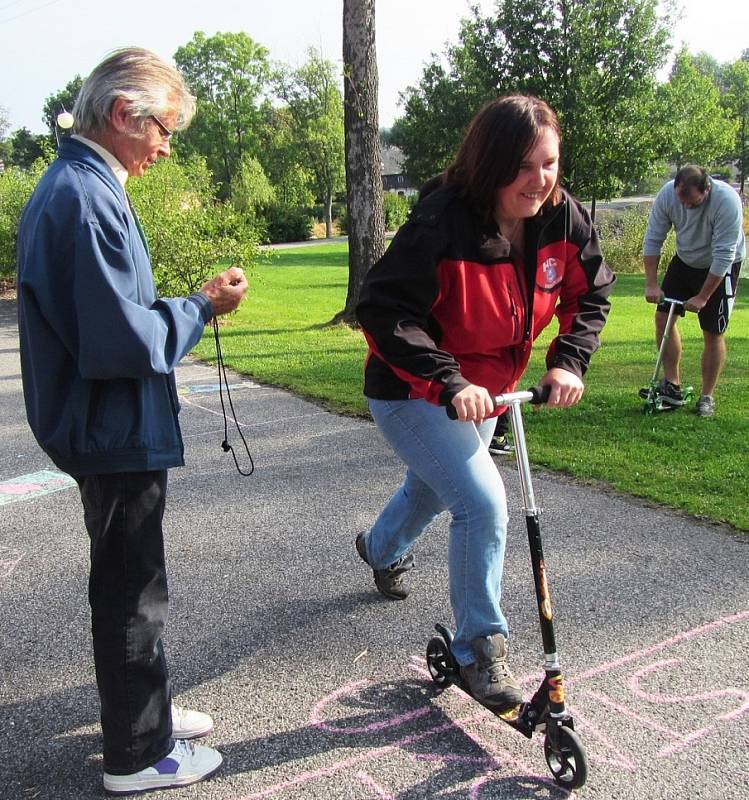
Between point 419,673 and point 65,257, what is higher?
point 65,257

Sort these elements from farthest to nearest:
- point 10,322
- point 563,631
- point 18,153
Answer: point 18,153, point 10,322, point 563,631

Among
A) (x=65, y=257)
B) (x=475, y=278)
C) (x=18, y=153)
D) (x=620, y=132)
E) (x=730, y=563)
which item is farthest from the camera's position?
(x=18, y=153)

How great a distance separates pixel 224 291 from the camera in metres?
2.40

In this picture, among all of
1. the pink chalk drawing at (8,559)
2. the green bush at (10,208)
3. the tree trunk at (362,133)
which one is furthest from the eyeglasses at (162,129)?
the green bush at (10,208)

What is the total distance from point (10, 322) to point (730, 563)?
13698mm

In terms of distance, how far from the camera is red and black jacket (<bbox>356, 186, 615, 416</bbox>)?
2.51 meters

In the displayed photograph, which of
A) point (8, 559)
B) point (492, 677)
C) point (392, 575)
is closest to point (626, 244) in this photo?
point (392, 575)

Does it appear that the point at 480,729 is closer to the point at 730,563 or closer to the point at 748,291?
the point at 730,563

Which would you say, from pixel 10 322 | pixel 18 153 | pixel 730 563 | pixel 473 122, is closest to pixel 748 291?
pixel 10 322

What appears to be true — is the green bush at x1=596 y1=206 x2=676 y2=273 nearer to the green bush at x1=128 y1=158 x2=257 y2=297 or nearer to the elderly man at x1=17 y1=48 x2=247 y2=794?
the green bush at x1=128 y1=158 x2=257 y2=297

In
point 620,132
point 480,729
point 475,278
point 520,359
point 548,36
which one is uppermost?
point 548,36

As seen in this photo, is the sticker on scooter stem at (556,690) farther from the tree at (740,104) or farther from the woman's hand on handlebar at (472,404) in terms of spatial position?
the tree at (740,104)

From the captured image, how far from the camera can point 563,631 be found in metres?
3.22

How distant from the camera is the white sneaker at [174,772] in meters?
2.38
